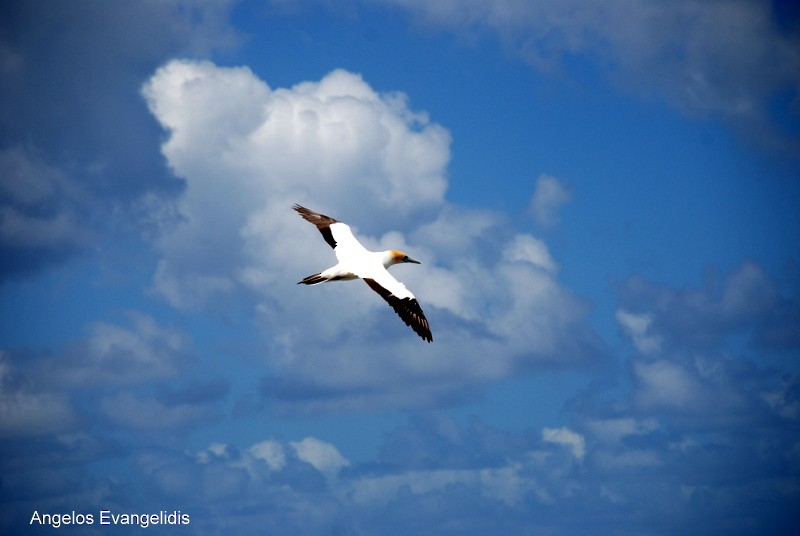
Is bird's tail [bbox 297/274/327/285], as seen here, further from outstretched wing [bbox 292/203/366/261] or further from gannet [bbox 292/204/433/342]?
outstretched wing [bbox 292/203/366/261]

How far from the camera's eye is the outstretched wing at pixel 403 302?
37.8 metres

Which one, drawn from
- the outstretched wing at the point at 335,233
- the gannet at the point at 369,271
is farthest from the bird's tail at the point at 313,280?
the outstretched wing at the point at 335,233

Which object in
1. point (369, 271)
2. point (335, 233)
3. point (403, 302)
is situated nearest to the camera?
point (403, 302)

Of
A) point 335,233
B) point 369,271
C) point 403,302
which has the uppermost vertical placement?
point 335,233

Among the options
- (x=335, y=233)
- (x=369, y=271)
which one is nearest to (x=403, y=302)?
(x=369, y=271)

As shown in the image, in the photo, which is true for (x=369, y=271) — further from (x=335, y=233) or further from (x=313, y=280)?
(x=335, y=233)

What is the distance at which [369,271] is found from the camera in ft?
135

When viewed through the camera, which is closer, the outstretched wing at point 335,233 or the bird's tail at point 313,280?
the bird's tail at point 313,280

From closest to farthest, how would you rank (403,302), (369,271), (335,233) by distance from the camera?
(403,302), (369,271), (335,233)

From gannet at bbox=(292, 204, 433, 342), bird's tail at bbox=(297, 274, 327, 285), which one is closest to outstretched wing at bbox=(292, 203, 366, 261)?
gannet at bbox=(292, 204, 433, 342)

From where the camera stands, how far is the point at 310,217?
163 ft

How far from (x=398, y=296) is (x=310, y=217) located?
40.6ft

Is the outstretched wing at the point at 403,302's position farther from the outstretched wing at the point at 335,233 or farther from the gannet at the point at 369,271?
the outstretched wing at the point at 335,233

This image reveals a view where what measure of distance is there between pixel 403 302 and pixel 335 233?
10115 mm
